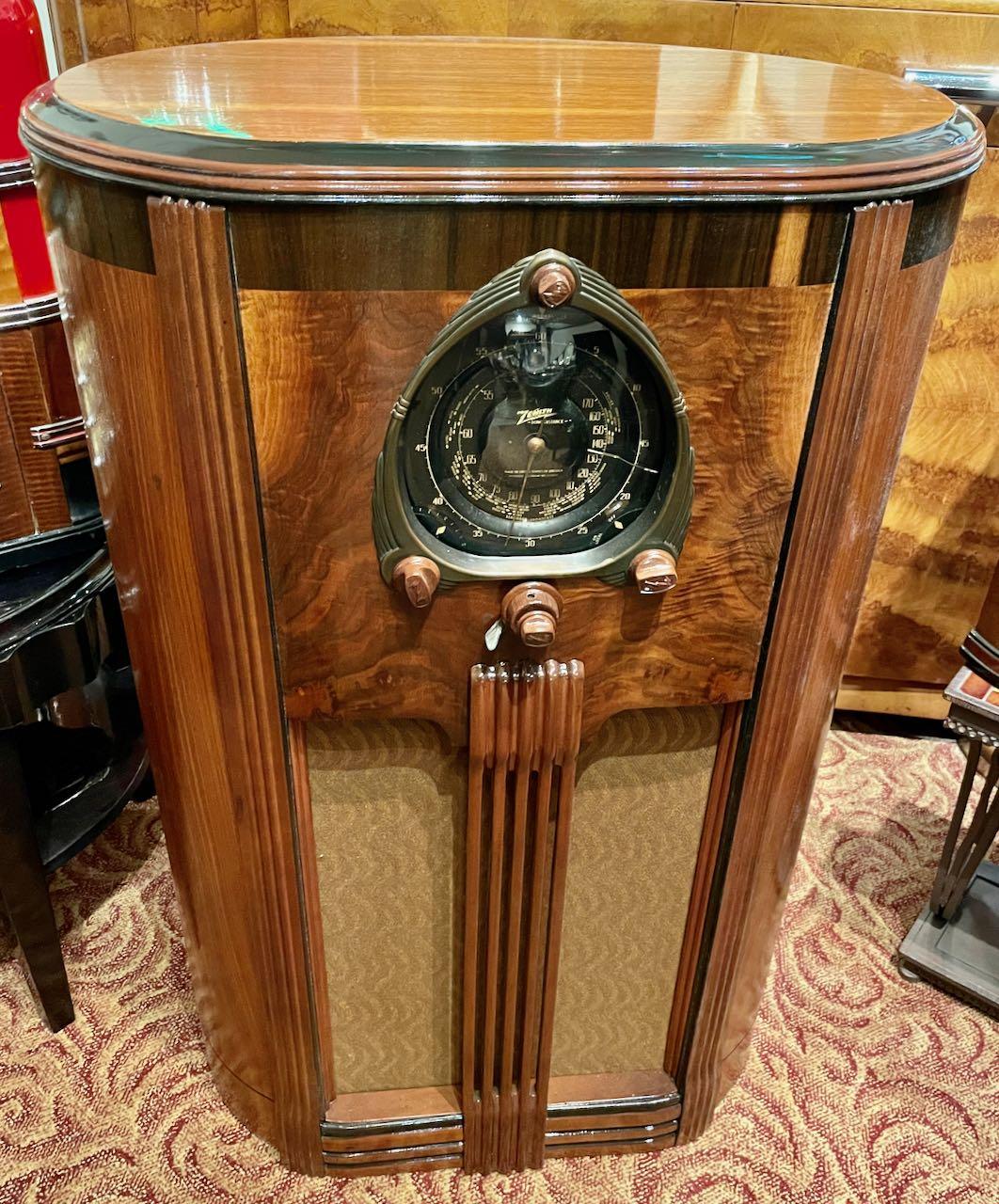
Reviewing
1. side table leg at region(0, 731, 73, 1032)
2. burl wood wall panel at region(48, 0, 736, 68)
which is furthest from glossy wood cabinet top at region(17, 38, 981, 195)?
side table leg at region(0, 731, 73, 1032)

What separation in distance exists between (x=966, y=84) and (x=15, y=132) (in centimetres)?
99

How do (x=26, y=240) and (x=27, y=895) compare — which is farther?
(x=27, y=895)

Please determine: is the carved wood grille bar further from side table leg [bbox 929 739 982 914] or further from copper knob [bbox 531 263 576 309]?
side table leg [bbox 929 739 982 914]

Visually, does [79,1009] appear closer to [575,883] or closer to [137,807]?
[137,807]

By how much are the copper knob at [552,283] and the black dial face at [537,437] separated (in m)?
0.02

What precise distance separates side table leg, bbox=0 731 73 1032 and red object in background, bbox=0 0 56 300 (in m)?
0.45

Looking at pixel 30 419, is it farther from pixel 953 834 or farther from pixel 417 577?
pixel 953 834

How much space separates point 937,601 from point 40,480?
121cm

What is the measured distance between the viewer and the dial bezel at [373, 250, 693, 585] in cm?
64

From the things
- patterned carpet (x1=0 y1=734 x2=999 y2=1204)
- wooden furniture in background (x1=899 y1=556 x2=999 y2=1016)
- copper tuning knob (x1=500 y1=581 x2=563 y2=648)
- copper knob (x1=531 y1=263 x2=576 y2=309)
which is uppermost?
copper knob (x1=531 y1=263 x2=576 y2=309)

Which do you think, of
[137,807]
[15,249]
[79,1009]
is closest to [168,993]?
[79,1009]

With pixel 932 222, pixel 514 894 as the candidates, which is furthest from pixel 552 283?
pixel 514 894

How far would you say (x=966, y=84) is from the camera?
1183mm

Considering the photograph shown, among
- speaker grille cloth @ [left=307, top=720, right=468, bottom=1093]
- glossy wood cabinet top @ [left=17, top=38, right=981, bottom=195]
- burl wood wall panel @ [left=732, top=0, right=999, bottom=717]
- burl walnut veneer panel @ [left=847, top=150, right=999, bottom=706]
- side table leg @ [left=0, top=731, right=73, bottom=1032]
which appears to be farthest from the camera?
burl walnut veneer panel @ [left=847, top=150, right=999, bottom=706]
